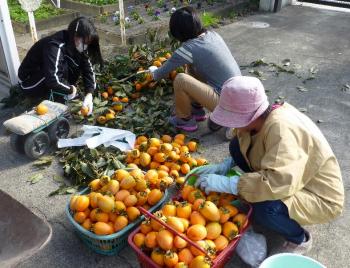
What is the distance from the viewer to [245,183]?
255 cm

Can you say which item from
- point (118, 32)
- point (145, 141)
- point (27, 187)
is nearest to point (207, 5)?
point (118, 32)

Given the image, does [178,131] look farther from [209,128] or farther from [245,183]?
[245,183]

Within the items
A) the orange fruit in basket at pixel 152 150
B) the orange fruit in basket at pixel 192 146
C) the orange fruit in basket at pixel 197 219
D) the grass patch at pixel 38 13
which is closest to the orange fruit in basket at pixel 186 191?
the orange fruit in basket at pixel 197 219

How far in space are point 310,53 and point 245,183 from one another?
4562 mm

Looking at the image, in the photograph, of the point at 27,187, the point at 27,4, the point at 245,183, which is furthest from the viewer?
the point at 27,4

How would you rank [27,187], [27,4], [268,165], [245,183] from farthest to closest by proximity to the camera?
[27,4] < [27,187] < [245,183] < [268,165]

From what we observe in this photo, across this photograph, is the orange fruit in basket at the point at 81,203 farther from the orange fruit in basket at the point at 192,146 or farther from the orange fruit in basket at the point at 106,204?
the orange fruit in basket at the point at 192,146

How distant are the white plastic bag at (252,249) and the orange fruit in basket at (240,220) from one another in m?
0.18

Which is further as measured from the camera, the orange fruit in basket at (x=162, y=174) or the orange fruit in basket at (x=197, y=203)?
the orange fruit in basket at (x=162, y=174)

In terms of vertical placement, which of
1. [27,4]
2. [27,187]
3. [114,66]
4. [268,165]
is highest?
[27,4]

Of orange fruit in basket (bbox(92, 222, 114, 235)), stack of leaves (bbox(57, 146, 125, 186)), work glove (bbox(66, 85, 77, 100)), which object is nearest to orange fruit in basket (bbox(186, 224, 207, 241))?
orange fruit in basket (bbox(92, 222, 114, 235))

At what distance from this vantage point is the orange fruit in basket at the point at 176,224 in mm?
2430

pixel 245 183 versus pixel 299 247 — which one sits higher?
pixel 245 183

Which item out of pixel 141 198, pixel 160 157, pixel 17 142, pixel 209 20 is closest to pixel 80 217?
pixel 141 198
